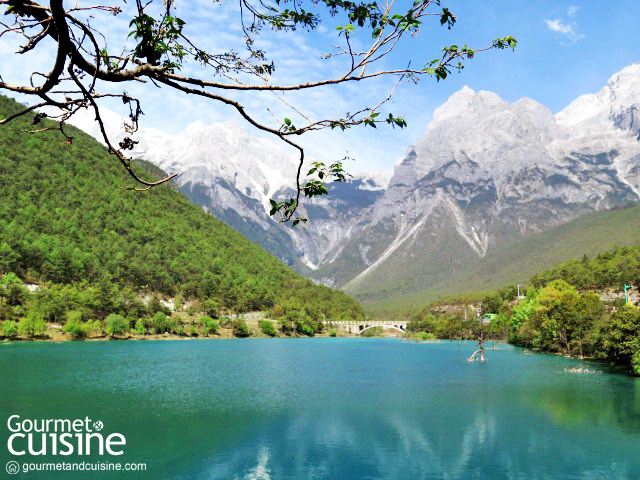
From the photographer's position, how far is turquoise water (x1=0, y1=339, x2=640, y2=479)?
95.6 feet

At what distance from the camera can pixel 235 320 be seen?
174 metres

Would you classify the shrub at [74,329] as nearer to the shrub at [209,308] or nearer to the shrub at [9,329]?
the shrub at [9,329]

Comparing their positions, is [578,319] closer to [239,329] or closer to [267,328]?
[239,329]

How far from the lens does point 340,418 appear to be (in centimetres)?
4153

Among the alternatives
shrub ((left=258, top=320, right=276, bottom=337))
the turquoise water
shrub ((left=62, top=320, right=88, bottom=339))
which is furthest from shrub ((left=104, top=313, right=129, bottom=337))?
the turquoise water

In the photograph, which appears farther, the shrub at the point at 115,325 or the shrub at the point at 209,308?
the shrub at the point at 209,308

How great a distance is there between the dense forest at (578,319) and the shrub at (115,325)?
107892mm

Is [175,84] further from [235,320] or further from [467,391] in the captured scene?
[235,320]
